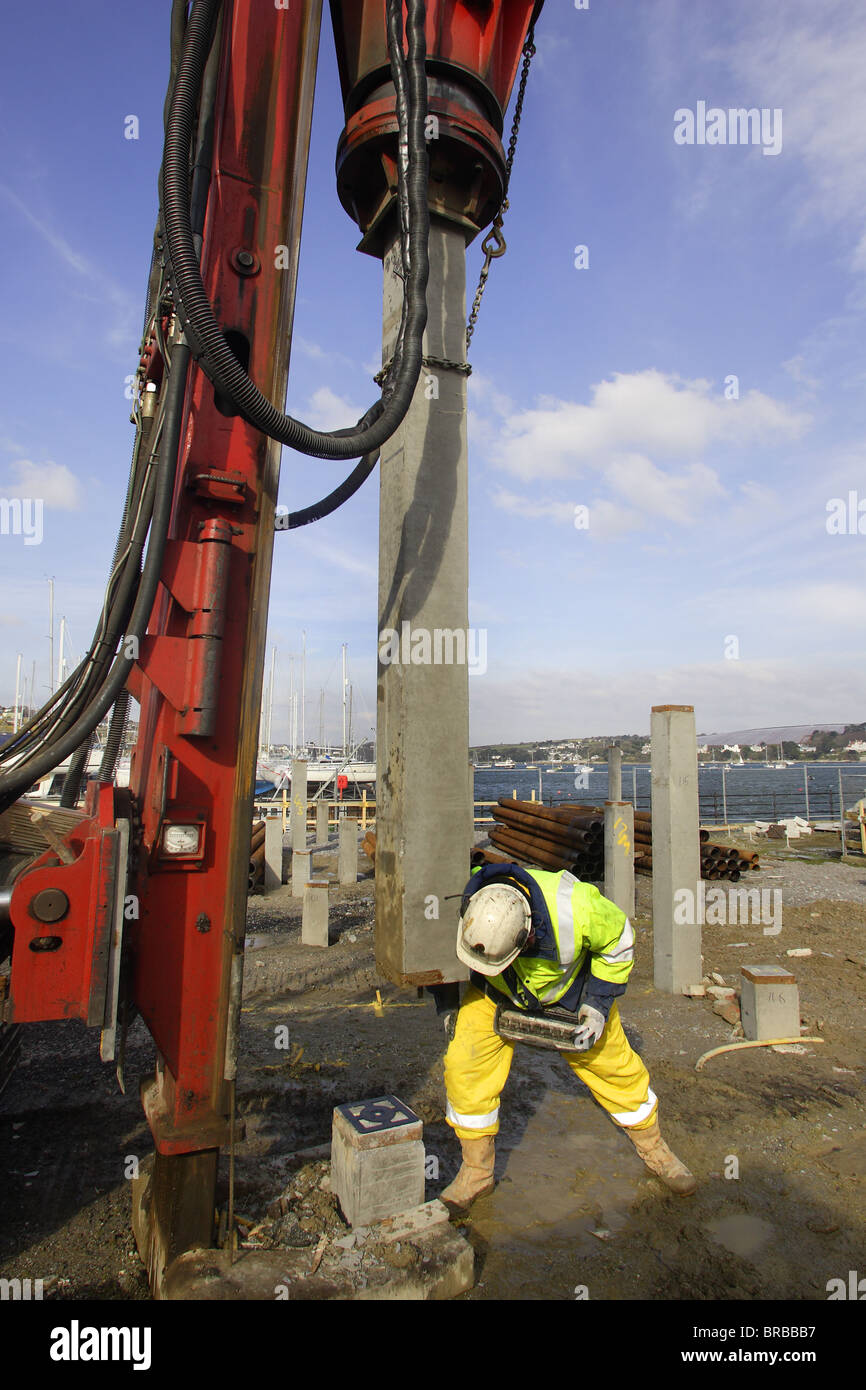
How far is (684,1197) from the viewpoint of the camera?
12.2ft

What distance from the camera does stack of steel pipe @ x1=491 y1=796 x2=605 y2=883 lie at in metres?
11.8

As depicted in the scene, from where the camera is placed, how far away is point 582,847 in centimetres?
1166

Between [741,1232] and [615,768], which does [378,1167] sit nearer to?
[741,1232]

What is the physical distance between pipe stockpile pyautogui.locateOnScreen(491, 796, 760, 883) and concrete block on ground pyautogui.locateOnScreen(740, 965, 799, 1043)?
4999 millimetres

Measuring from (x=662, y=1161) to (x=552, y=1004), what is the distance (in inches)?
38.8

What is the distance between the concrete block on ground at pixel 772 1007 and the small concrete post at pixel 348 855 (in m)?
7.74

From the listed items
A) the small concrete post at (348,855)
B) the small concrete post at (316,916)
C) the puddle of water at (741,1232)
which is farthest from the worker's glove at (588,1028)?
the small concrete post at (348,855)

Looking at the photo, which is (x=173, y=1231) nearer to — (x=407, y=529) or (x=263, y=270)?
(x=407, y=529)

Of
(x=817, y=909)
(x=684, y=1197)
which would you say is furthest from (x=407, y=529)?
(x=817, y=909)

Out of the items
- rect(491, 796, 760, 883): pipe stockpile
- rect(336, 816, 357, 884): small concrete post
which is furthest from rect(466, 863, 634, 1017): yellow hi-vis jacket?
rect(336, 816, 357, 884): small concrete post

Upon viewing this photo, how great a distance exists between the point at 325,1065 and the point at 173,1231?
2.65 m

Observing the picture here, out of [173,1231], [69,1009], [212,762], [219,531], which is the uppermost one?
[219,531]

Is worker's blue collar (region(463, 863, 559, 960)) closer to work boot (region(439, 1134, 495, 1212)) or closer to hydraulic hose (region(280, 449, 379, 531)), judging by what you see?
work boot (region(439, 1134, 495, 1212))

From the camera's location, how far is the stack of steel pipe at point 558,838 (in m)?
11.8
